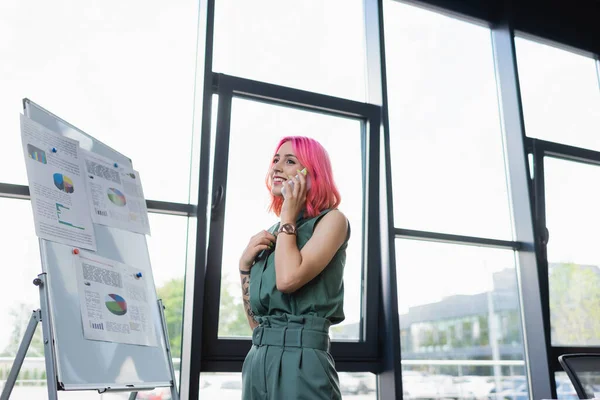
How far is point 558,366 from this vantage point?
11.0 ft

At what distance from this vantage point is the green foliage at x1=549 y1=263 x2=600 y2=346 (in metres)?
3.55

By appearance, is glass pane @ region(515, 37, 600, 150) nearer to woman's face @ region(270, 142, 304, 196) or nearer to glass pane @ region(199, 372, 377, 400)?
glass pane @ region(199, 372, 377, 400)

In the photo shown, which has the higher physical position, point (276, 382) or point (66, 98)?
point (66, 98)

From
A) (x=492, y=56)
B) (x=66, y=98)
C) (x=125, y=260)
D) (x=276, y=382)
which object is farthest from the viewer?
(x=492, y=56)

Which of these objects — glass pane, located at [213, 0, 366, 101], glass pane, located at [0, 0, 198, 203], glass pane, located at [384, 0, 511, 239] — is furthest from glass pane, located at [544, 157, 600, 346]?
glass pane, located at [0, 0, 198, 203]

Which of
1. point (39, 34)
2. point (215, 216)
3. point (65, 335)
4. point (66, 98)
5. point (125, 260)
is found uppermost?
point (39, 34)

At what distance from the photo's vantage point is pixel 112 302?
205 centimetres

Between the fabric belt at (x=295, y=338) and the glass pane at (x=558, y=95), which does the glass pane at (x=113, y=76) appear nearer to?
the fabric belt at (x=295, y=338)

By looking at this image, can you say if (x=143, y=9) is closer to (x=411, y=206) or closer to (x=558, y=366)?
(x=411, y=206)

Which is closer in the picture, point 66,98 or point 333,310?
point 333,310

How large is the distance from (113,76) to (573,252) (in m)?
2.85

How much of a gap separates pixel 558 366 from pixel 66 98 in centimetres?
286

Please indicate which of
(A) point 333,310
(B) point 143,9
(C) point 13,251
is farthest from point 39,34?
(A) point 333,310

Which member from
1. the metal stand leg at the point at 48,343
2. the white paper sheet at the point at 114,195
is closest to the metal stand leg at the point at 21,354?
the metal stand leg at the point at 48,343
